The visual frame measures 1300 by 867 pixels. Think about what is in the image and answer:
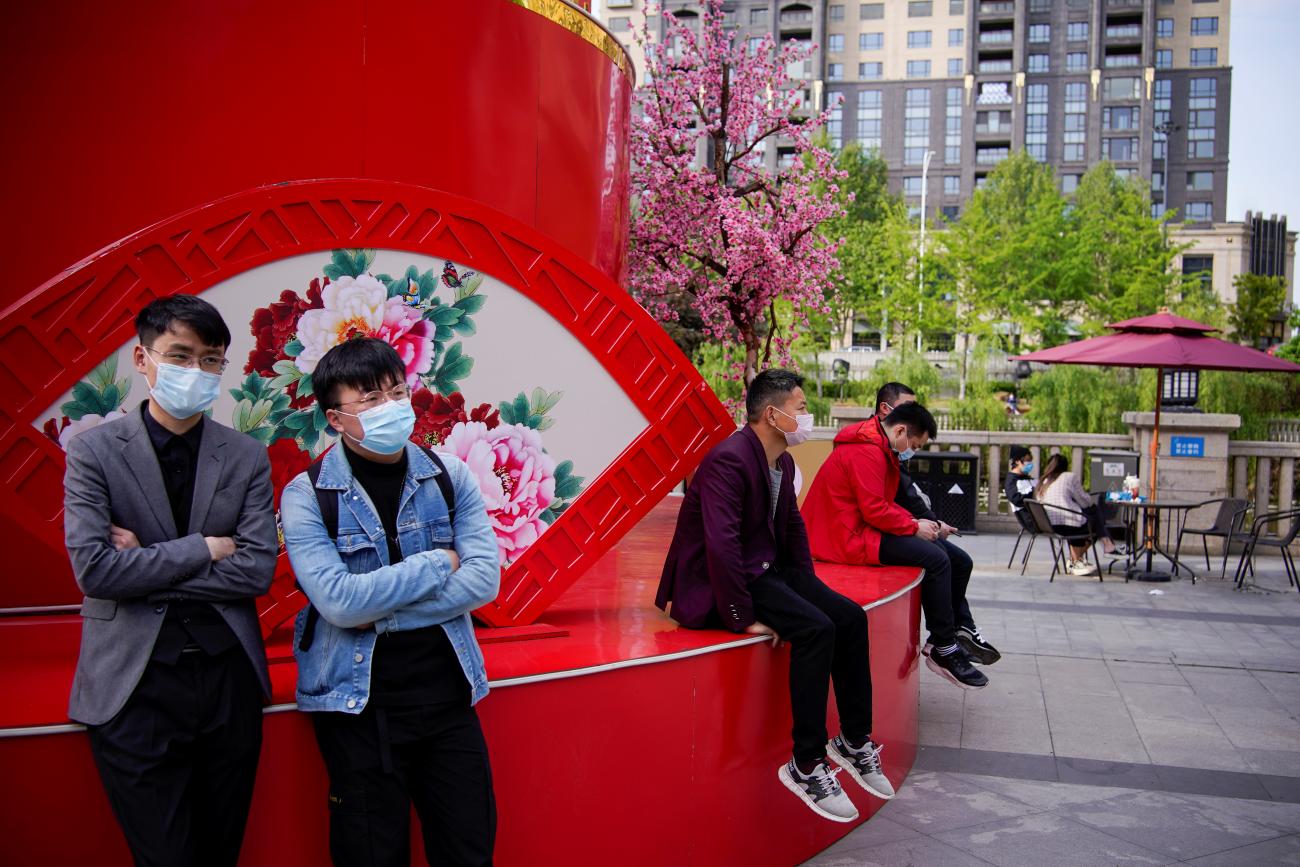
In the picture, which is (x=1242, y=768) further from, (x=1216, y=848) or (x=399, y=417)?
(x=399, y=417)

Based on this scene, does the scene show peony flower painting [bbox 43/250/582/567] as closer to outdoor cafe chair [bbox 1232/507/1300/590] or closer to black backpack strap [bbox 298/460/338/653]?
black backpack strap [bbox 298/460/338/653]

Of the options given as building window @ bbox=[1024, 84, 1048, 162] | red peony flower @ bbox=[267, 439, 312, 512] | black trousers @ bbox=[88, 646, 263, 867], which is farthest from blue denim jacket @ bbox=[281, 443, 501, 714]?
building window @ bbox=[1024, 84, 1048, 162]

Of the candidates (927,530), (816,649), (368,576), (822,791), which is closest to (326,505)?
(368,576)

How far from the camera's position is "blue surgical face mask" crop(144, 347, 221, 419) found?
2.77 metres

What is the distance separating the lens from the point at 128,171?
4023mm

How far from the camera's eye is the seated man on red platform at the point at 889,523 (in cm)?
599

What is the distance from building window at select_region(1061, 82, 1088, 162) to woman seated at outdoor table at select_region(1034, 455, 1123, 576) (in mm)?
63296

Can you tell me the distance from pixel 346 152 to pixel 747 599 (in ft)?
7.77

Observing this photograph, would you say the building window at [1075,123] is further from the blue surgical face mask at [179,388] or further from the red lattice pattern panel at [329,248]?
the blue surgical face mask at [179,388]

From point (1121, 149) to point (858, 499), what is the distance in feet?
234

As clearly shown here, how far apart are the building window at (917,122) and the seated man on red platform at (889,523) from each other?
67.9m

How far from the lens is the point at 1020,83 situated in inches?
2667

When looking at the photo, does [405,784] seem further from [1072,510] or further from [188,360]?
[1072,510]

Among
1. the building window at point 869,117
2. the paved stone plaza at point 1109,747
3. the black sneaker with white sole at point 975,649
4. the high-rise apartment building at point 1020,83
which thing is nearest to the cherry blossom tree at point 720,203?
the paved stone plaza at point 1109,747
